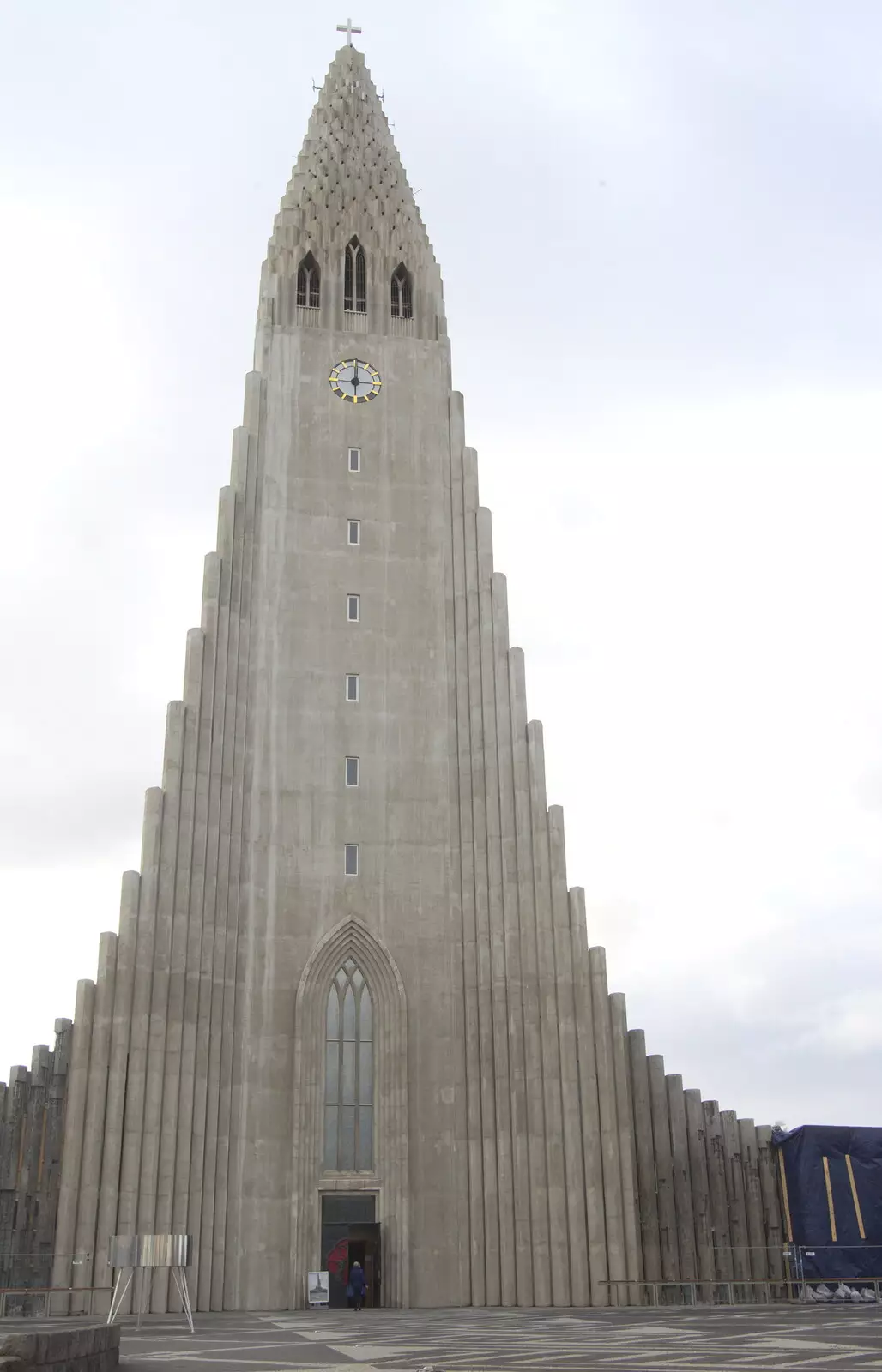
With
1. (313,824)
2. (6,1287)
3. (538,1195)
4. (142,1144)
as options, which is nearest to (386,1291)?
(538,1195)

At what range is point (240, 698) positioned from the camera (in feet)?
130

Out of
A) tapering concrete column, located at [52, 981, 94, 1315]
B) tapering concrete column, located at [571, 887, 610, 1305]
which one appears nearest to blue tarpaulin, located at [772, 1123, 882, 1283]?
tapering concrete column, located at [571, 887, 610, 1305]

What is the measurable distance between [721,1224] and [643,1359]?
25.4 m

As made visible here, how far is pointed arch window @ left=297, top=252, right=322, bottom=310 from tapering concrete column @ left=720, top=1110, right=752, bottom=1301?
32335 mm

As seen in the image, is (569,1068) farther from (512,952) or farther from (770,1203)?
(770,1203)

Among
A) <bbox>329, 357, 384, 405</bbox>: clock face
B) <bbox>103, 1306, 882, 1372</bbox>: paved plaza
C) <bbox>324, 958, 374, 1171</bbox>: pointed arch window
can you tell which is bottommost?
<bbox>103, 1306, 882, 1372</bbox>: paved plaza

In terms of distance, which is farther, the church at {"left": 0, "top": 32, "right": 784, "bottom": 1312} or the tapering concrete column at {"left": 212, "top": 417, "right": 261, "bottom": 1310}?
the church at {"left": 0, "top": 32, "right": 784, "bottom": 1312}

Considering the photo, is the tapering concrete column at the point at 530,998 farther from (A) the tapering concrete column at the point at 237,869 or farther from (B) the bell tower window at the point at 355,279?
(B) the bell tower window at the point at 355,279

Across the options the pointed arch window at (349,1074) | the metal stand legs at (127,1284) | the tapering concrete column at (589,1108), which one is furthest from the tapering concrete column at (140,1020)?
the tapering concrete column at (589,1108)

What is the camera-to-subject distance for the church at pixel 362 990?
34.0m

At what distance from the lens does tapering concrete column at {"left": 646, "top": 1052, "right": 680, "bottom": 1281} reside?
35.8 metres

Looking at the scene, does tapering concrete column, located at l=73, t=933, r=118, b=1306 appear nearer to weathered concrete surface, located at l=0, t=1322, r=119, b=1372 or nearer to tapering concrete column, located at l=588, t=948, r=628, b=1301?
tapering concrete column, located at l=588, t=948, r=628, b=1301

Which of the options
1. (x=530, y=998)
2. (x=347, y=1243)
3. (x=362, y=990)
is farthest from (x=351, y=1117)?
(x=530, y=998)

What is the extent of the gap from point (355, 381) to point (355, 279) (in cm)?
507
